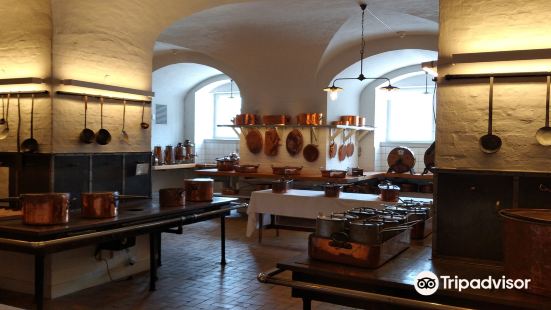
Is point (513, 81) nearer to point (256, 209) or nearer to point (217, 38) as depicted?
point (256, 209)

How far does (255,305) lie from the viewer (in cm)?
456

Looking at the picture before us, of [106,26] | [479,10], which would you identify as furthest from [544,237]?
[106,26]

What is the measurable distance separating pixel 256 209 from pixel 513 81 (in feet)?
15.7

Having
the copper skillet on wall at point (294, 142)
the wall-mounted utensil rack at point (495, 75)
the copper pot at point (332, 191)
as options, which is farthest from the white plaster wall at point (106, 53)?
the copper skillet on wall at point (294, 142)

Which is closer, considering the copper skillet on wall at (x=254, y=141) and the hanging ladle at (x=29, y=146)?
the hanging ladle at (x=29, y=146)

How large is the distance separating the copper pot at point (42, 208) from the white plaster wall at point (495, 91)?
2662 mm

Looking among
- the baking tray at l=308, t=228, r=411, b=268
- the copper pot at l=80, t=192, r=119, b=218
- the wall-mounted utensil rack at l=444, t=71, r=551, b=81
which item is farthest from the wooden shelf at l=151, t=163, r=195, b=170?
the wall-mounted utensil rack at l=444, t=71, r=551, b=81

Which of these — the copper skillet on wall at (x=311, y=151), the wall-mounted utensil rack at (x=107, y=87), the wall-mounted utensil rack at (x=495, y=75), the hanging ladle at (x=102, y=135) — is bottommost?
the copper skillet on wall at (x=311, y=151)

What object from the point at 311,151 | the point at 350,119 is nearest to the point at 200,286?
the point at 311,151

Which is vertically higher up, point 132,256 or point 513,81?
point 513,81

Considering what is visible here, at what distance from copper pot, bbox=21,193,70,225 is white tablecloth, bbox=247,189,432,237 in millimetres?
3623

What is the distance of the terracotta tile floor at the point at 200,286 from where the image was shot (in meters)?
4.55

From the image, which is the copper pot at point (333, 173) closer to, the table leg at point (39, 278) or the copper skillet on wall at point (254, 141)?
the copper skillet on wall at point (254, 141)

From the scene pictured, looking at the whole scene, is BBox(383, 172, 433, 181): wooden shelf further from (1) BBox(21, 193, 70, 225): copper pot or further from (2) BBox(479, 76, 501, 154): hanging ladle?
(1) BBox(21, 193, 70, 225): copper pot
